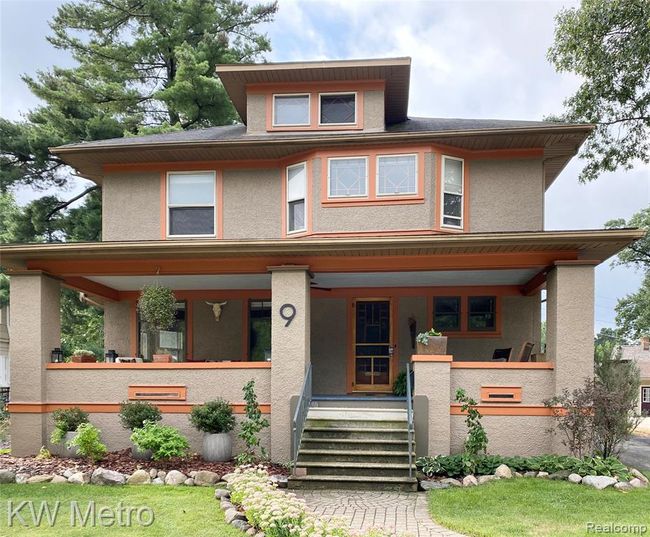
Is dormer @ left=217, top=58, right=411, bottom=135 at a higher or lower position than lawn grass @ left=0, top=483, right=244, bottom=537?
higher

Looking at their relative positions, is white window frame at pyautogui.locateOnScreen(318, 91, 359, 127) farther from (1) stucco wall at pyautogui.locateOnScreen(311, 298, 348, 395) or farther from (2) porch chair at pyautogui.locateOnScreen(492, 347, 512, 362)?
(2) porch chair at pyautogui.locateOnScreen(492, 347, 512, 362)

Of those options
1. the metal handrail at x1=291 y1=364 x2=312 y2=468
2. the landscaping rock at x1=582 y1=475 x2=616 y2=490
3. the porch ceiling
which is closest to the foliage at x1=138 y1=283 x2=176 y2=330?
the porch ceiling

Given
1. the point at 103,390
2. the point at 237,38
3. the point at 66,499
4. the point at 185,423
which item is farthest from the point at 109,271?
the point at 237,38

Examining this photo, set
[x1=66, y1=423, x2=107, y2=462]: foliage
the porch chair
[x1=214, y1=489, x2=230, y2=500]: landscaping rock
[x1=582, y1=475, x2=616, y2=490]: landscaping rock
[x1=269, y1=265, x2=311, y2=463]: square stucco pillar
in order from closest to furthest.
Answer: [x1=214, y1=489, x2=230, y2=500]: landscaping rock
[x1=582, y1=475, x2=616, y2=490]: landscaping rock
[x1=66, y1=423, x2=107, y2=462]: foliage
[x1=269, y1=265, x2=311, y2=463]: square stucco pillar
the porch chair

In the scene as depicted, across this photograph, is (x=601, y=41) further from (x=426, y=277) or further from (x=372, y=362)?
(x=372, y=362)

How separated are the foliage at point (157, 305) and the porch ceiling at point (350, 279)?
0.88m

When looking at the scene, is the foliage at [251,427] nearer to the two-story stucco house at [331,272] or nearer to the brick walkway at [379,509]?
the two-story stucco house at [331,272]

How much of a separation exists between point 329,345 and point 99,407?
4843mm

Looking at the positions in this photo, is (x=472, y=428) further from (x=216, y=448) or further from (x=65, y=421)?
(x=65, y=421)

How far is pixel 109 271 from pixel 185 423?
3.10 metres

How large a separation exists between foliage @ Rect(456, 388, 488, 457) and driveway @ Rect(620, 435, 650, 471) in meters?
2.37

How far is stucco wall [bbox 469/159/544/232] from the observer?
11555 millimetres

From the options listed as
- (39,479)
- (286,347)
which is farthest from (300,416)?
(39,479)

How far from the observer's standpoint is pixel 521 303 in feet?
40.3
